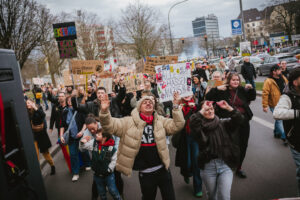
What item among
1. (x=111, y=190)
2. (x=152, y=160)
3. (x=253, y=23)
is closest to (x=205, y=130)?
(x=152, y=160)

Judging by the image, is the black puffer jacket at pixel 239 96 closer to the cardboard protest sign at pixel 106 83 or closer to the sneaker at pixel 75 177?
the sneaker at pixel 75 177

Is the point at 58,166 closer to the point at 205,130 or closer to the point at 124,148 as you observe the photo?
the point at 124,148

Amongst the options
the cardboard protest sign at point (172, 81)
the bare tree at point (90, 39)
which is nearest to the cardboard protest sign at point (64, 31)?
the cardboard protest sign at point (172, 81)

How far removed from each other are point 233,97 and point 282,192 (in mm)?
1594

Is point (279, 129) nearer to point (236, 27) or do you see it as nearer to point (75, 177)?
point (75, 177)

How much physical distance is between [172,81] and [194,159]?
1382mm

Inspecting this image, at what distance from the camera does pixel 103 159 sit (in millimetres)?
3553

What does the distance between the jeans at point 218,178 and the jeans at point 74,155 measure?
10.5 feet

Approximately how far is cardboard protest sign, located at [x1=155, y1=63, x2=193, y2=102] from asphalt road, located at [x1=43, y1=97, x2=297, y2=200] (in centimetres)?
165

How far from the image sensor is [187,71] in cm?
461

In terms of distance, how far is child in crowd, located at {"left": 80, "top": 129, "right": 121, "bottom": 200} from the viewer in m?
3.55

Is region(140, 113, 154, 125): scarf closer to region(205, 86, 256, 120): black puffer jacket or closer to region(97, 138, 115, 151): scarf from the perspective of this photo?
region(97, 138, 115, 151): scarf

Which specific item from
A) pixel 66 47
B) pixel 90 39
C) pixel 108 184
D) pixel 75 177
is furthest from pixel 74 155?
pixel 90 39

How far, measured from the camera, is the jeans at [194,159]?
3900 millimetres
